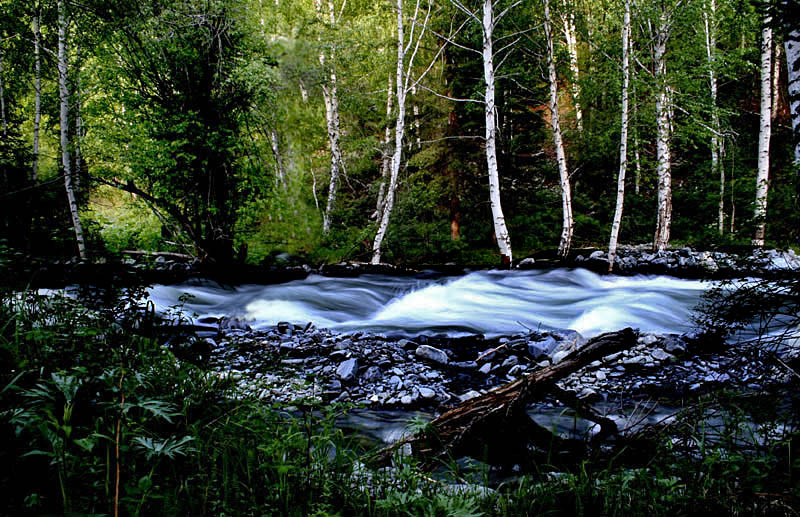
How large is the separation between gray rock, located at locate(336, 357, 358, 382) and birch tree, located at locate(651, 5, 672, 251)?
1021 centimetres

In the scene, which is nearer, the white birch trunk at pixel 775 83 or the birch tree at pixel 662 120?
the birch tree at pixel 662 120

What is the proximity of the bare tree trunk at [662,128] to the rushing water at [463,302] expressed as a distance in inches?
122

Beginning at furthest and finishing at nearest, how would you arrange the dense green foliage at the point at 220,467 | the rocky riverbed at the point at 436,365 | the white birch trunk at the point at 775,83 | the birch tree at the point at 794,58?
1. the white birch trunk at the point at 775,83
2. the rocky riverbed at the point at 436,365
3. the birch tree at the point at 794,58
4. the dense green foliage at the point at 220,467

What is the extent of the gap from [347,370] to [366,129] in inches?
609

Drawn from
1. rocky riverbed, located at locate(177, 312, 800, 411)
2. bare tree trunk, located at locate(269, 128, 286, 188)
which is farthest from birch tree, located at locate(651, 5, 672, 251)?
bare tree trunk, located at locate(269, 128, 286, 188)

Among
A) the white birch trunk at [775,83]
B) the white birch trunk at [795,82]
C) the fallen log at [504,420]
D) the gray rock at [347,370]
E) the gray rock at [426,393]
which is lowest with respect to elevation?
the gray rock at [426,393]

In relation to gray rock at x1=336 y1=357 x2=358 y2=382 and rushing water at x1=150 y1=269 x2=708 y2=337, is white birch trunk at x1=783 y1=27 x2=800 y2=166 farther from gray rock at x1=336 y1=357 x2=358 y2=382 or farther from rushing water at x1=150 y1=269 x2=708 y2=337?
gray rock at x1=336 y1=357 x2=358 y2=382

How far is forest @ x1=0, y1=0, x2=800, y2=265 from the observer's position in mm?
9094

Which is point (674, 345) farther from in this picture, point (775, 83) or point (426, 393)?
point (775, 83)

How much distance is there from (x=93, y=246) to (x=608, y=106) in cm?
1695

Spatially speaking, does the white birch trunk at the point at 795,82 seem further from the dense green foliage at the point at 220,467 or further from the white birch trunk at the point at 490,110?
the white birch trunk at the point at 490,110

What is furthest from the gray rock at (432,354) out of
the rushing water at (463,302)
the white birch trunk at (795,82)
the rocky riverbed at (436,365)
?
the white birch trunk at (795,82)

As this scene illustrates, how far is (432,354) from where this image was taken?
219 inches

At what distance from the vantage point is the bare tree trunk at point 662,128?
11.2m
